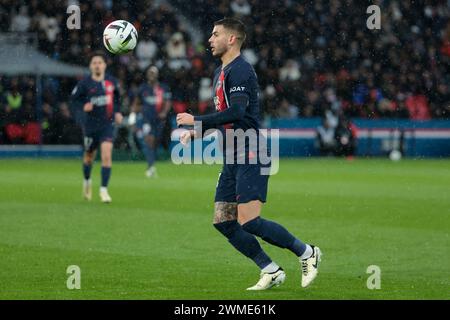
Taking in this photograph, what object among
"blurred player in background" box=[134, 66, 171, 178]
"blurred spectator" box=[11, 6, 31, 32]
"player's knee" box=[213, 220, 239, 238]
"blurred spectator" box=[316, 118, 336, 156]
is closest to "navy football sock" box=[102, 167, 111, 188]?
"blurred player in background" box=[134, 66, 171, 178]

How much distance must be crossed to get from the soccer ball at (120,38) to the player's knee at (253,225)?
3.36m

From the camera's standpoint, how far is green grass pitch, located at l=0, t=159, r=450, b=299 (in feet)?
29.7

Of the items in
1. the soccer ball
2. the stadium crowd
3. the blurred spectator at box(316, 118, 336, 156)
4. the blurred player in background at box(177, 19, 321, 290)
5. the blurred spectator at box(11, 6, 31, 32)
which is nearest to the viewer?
the blurred player in background at box(177, 19, 321, 290)

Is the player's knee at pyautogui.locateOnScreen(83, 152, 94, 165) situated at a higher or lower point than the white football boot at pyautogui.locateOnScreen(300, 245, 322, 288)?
higher

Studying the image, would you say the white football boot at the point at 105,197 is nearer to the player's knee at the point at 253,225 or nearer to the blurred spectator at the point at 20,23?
the player's knee at the point at 253,225

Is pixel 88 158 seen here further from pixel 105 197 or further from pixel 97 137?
pixel 105 197

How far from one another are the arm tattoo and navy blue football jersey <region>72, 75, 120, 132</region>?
9023 millimetres

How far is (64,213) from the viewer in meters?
15.5

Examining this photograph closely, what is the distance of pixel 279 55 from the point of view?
34.1 meters

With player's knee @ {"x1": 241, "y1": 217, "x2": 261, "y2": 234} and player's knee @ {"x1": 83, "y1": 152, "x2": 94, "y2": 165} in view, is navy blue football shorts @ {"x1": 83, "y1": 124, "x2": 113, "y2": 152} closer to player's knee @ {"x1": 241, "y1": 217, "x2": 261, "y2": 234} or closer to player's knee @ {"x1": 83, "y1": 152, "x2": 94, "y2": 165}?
player's knee @ {"x1": 83, "y1": 152, "x2": 94, "y2": 165}

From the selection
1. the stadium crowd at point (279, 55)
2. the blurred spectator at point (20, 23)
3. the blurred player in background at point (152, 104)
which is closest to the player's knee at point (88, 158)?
the blurred player in background at point (152, 104)
